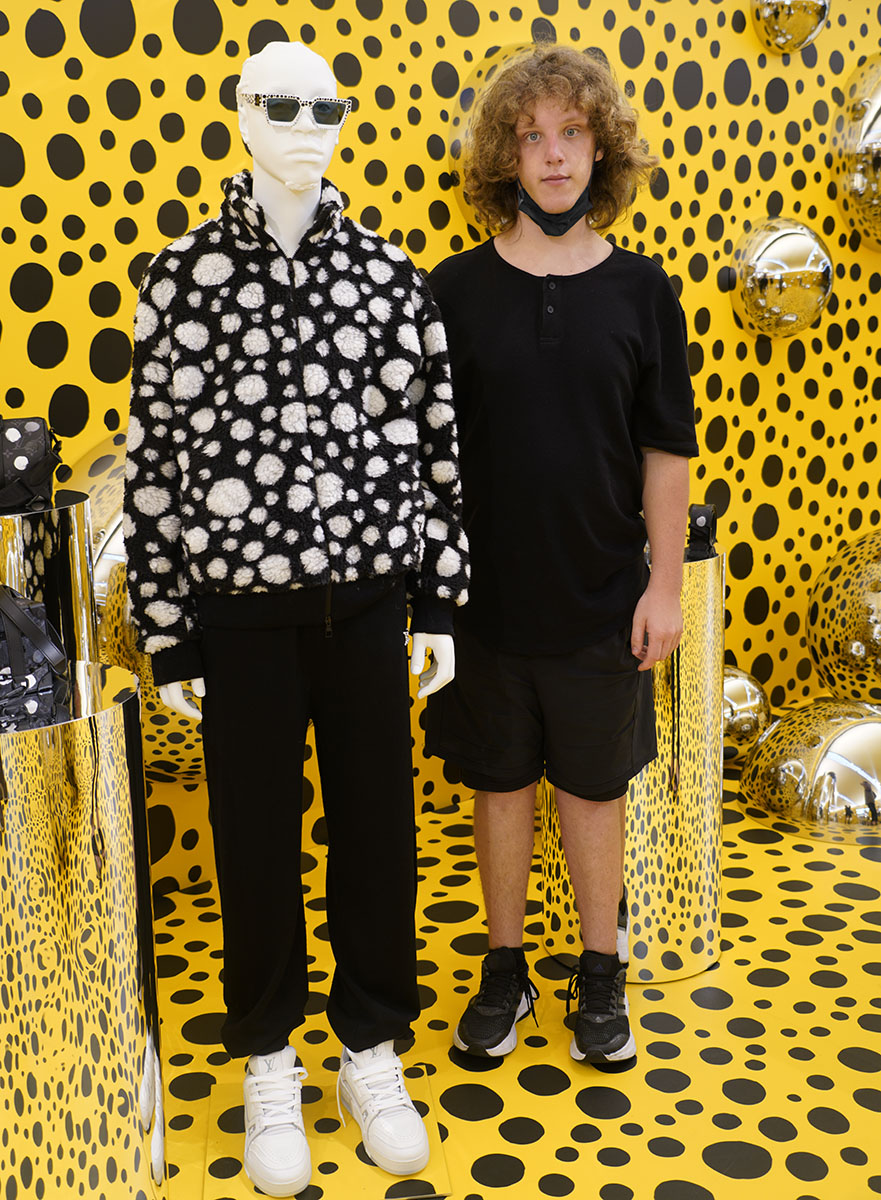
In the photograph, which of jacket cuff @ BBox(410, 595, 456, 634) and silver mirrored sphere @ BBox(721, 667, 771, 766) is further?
silver mirrored sphere @ BBox(721, 667, 771, 766)

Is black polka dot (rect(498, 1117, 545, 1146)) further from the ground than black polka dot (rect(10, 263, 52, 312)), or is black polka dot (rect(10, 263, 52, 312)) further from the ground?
black polka dot (rect(10, 263, 52, 312))

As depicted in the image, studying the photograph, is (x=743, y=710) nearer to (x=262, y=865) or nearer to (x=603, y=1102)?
(x=603, y=1102)

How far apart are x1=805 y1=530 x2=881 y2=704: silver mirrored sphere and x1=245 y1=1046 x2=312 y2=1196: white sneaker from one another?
2.00m

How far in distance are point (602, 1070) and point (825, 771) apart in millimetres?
1085

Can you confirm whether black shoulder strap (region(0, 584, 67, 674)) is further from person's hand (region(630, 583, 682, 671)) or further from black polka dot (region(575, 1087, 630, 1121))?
black polka dot (region(575, 1087, 630, 1121))

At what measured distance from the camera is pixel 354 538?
1.51m

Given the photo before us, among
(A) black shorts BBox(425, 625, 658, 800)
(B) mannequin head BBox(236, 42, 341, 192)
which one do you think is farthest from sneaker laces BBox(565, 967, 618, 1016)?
(B) mannequin head BBox(236, 42, 341, 192)

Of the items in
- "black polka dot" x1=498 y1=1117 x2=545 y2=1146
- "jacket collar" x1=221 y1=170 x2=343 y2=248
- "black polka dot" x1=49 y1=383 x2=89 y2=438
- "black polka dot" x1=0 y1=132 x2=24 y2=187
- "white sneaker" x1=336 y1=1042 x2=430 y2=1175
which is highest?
"black polka dot" x1=0 y1=132 x2=24 y2=187

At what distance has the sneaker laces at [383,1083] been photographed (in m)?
1.68

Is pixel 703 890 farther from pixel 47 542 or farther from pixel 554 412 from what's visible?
pixel 47 542

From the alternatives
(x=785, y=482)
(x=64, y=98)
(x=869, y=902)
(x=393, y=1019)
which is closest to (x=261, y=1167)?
(x=393, y=1019)

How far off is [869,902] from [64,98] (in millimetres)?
2239

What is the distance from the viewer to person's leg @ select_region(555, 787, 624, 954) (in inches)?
75.1

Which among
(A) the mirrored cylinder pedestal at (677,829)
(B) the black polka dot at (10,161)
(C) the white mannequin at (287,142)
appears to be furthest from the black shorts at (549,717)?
(B) the black polka dot at (10,161)
